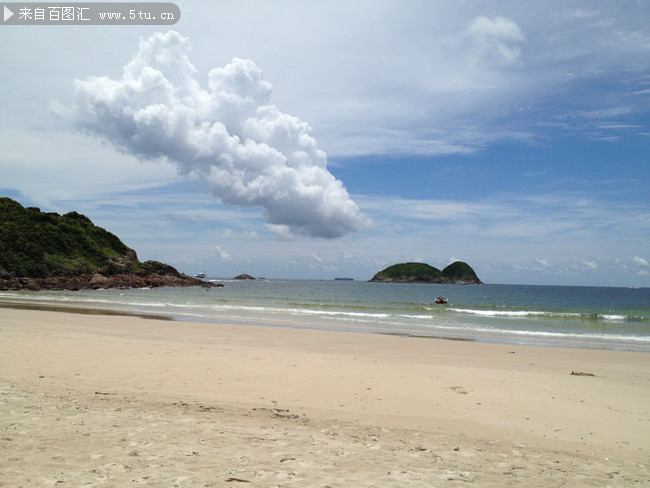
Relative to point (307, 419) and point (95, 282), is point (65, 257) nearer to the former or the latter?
point (95, 282)

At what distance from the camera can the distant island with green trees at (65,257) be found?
236ft

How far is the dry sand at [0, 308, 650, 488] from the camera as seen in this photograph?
16.1 feet

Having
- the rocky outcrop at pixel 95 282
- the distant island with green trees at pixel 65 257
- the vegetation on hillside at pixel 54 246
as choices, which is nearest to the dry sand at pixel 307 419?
the rocky outcrop at pixel 95 282

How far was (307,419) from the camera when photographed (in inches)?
283

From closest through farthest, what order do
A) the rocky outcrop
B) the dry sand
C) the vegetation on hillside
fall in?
the dry sand, the rocky outcrop, the vegetation on hillside

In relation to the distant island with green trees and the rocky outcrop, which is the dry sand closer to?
the rocky outcrop

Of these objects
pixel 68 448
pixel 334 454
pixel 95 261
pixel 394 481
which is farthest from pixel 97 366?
pixel 95 261

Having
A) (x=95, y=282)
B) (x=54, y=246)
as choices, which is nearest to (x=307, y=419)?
(x=95, y=282)

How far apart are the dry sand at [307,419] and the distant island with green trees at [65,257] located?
218 ft

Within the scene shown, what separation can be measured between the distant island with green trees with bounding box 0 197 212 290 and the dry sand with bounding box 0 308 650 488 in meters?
66.5

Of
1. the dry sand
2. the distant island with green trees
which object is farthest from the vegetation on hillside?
the dry sand

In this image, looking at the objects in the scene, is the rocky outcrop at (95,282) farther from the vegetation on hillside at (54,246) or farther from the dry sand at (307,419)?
the dry sand at (307,419)

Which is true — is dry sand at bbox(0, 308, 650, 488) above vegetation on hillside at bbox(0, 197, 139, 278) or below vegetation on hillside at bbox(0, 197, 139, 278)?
below

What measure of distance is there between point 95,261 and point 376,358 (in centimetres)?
9365
